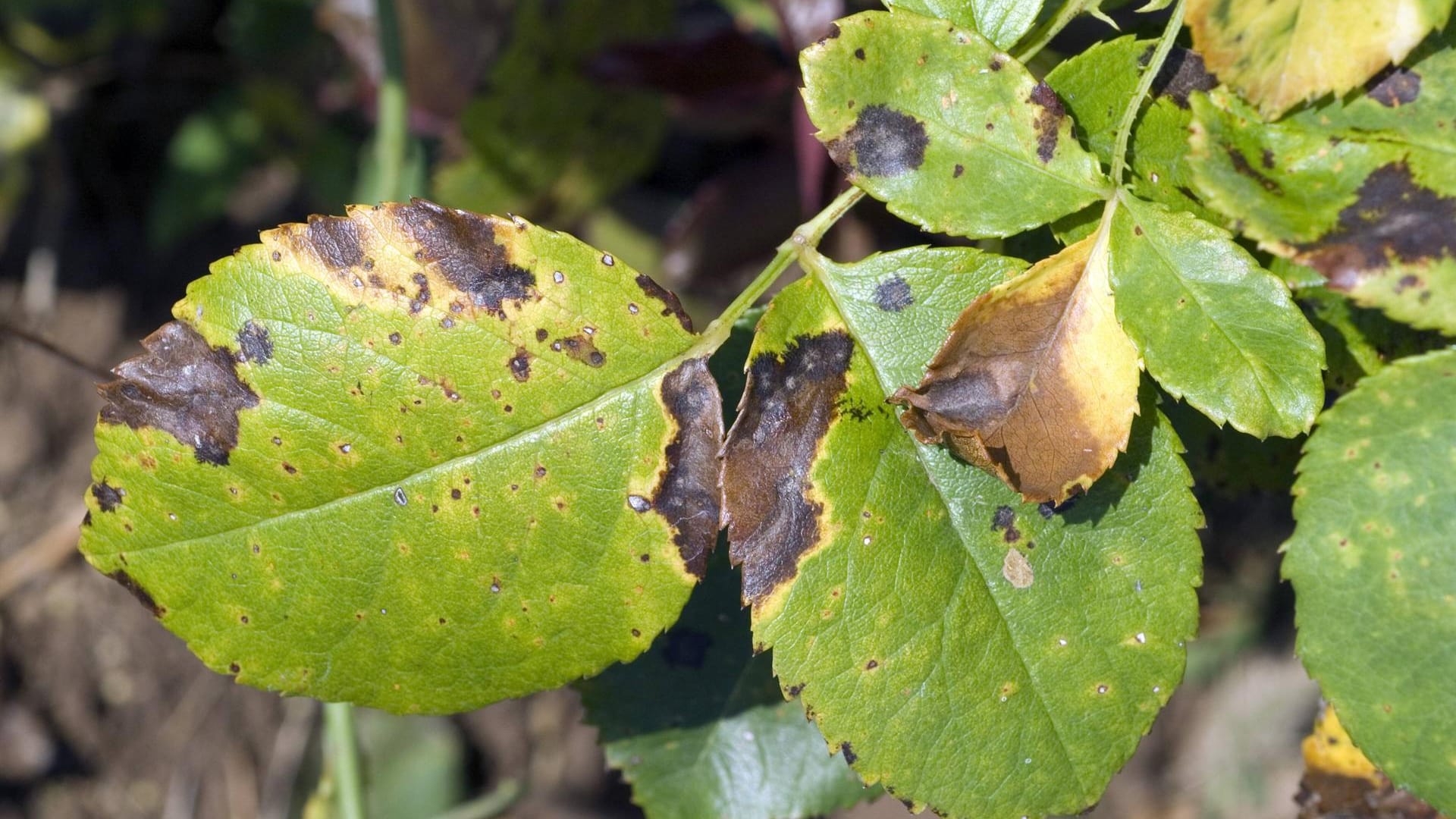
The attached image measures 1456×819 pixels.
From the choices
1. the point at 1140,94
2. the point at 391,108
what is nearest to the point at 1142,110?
the point at 1140,94

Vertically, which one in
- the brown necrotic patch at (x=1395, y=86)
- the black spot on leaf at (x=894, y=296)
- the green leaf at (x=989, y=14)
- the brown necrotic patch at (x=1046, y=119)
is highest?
the green leaf at (x=989, y=14)

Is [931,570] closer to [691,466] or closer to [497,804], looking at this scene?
[691,466]

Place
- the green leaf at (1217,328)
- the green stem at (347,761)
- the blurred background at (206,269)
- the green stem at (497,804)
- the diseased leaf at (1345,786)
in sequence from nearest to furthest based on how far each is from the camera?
the green leaf at (1217,328) < the diseased leaf at (1345,786) < the green stem at (347,761) < the green stem at (497,804) < the blurred background at (206,269)

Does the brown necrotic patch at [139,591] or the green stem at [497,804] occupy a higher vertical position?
the brown necrotic patch at [139,591]

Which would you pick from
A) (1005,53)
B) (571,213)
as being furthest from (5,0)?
(1005,53)

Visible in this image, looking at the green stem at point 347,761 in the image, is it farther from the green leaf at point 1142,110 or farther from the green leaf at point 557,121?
the green leaf at point 1142,110

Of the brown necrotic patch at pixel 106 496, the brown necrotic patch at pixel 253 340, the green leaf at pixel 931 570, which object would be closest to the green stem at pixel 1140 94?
the green leaf at pixel 931 570
